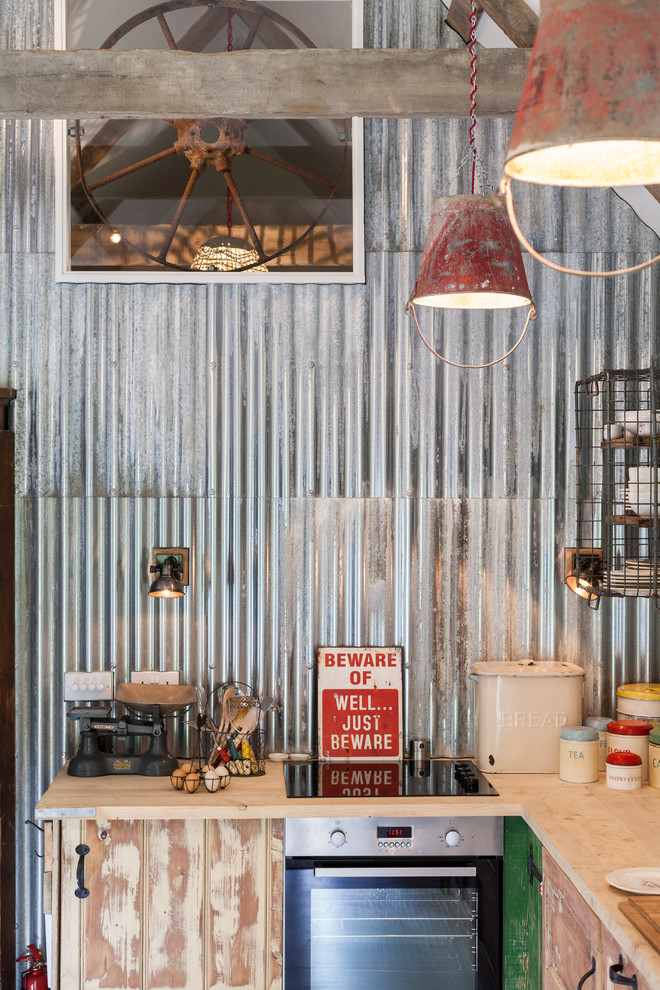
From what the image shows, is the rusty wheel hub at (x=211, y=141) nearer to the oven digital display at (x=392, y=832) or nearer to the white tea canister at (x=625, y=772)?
the oven digital display at (x=392, y=832)

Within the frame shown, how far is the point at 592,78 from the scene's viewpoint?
1.42 meters

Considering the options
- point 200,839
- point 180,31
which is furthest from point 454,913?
point 180,31

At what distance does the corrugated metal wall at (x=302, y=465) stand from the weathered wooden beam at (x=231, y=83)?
94cm

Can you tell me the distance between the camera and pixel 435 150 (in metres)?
4.06

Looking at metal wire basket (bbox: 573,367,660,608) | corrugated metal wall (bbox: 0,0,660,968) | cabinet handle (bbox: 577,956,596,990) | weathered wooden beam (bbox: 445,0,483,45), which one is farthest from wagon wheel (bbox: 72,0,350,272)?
cabinet handle (bbox: 577,956,596,990)

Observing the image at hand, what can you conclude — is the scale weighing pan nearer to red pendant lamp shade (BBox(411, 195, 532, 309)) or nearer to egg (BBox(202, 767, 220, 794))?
egg (BBox(202, 767, 220, 794))

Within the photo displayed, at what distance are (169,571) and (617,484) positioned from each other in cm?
183

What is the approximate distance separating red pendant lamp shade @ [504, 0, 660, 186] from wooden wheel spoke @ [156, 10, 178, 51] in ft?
9.14

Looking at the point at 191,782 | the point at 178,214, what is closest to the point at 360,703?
the point at 191,782

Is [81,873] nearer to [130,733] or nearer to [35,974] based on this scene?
[130,733]

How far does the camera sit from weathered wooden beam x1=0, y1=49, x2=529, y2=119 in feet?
10.0

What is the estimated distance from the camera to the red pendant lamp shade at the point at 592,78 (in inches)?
54.9

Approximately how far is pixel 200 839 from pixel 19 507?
5.16ft

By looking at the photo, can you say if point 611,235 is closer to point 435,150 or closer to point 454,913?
point 435,150
